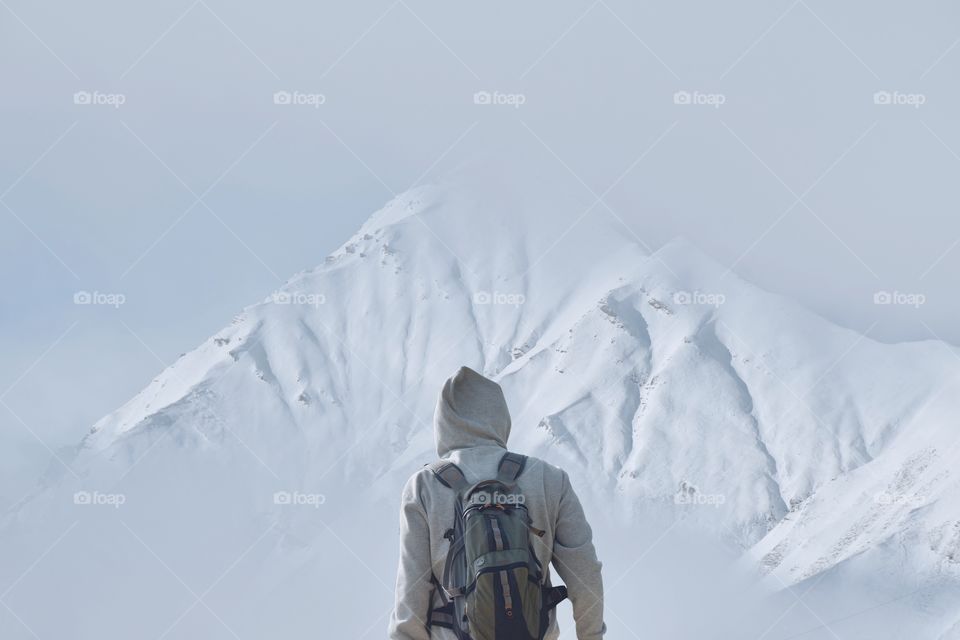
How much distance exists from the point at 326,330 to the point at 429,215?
84.5 feet

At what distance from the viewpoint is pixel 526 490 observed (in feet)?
12.1

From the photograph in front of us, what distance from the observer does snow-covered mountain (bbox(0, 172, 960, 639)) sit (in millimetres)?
134875

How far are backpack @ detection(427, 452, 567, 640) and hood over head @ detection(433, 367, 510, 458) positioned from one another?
0.13 meters

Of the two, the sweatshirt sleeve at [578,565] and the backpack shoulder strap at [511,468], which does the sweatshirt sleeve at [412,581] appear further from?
the sweatshirt sleeve at [578,565]

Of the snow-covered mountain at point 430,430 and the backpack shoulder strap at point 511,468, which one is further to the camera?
the snow-covered mountain at point 430,430

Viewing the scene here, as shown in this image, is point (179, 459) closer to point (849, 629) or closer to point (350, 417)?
point (350, 417)

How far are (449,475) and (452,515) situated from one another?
11 cm

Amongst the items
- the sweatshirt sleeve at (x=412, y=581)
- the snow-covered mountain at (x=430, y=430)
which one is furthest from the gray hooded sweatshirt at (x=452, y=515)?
the snow-covered mountain at (x=430, y=430)

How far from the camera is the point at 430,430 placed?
159 m

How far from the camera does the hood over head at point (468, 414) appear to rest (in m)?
3.80

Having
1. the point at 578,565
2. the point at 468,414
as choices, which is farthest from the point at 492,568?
the point at 468,414

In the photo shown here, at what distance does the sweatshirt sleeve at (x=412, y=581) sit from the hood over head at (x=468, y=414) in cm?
23

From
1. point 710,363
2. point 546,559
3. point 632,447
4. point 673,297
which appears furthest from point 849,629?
point 673,297

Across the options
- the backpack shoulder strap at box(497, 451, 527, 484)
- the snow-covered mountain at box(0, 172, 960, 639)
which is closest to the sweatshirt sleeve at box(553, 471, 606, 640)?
the backpack shoulder strap at box(497, 451, 527, 484)
